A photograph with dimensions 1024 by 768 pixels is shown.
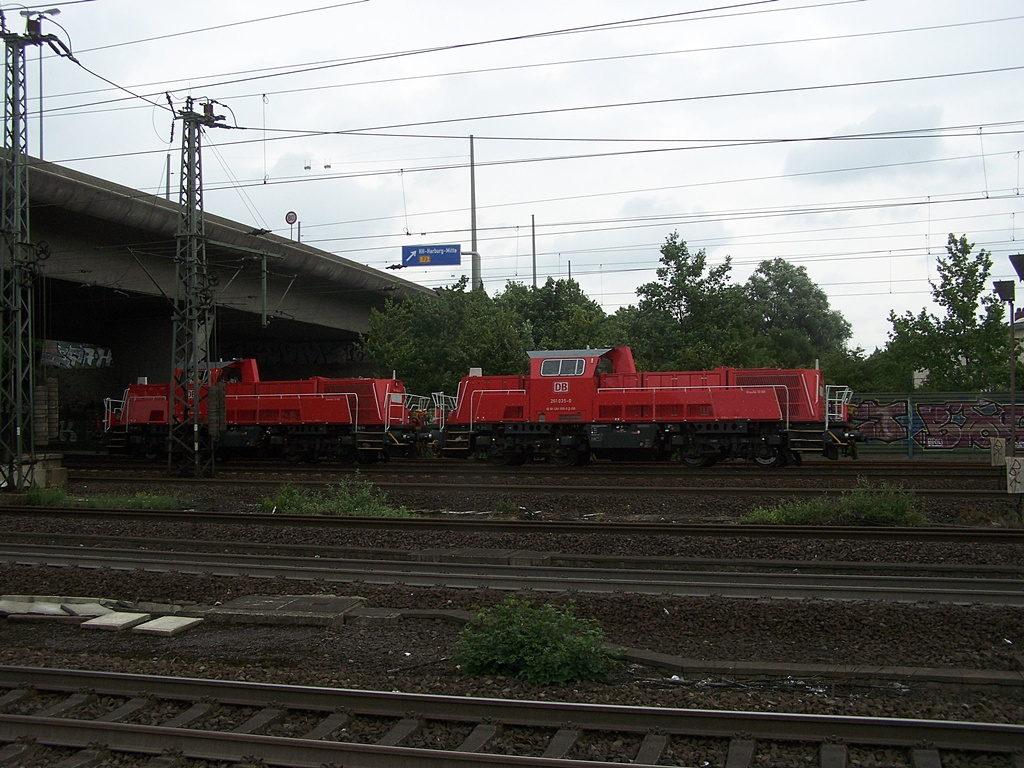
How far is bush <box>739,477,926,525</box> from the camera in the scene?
1343 centimetres

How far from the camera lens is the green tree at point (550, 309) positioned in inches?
1376

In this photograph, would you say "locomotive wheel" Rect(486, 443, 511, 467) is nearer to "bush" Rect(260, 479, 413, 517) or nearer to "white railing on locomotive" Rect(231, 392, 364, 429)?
"white railing on locomotive" Rect(231, 392, 364, 429)

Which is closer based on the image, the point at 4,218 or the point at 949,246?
the point at 4,218

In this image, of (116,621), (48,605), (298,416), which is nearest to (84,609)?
(48,605)

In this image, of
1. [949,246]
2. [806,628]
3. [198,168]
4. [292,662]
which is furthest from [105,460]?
[949,246]

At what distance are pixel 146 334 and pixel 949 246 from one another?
120 ft

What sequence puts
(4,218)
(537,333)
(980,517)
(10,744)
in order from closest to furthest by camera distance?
(10,744), (980,517), (4,218), (537,333)

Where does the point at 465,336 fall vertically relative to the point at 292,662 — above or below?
above

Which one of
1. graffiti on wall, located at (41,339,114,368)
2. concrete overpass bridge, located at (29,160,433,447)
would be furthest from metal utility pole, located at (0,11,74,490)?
graffiti on wall, located at (41,339,114,368)

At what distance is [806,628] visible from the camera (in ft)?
24.5

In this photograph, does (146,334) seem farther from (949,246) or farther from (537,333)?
(949,246)

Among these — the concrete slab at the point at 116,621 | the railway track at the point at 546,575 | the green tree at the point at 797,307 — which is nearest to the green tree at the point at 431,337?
the railway track at the point at 546,575

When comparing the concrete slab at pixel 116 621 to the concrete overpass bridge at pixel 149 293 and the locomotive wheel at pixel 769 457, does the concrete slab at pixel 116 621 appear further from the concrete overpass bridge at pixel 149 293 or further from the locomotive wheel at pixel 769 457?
the locomotive wheel at pixel 769 457

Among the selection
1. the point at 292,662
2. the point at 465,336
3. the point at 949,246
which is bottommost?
the point at 292,662
